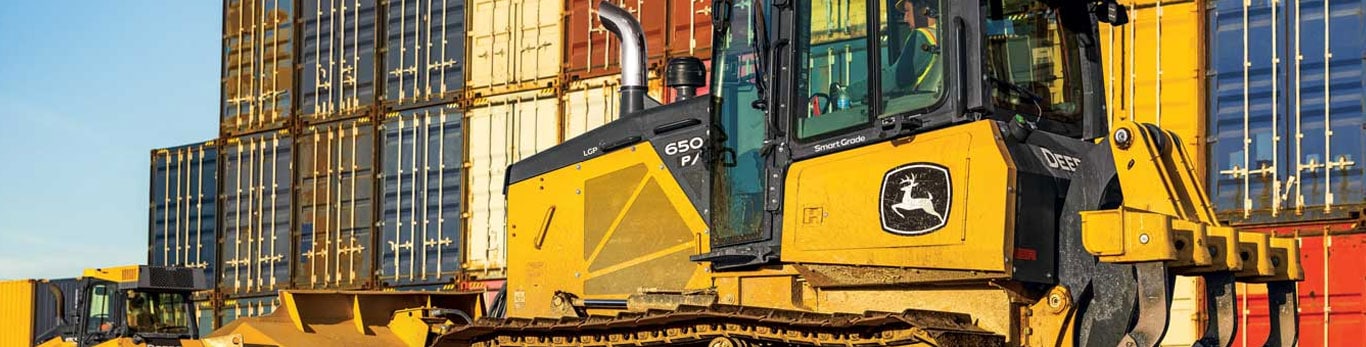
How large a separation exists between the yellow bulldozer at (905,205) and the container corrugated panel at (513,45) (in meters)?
13.9

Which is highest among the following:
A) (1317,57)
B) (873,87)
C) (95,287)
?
(1317,57)

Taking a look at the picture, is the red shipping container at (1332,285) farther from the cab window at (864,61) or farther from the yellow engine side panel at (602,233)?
the cab window at (864,61)

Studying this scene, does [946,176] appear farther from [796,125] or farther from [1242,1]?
[1242,1]

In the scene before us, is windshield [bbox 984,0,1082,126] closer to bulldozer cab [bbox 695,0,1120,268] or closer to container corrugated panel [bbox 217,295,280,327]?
bulldozer cab [bbox 695,0,1120,268]

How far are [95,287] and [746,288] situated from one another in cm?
1231

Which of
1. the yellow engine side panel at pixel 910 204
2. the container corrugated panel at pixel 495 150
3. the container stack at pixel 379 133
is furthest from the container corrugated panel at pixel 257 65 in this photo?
the yellow engine side panel at pixel 910 204

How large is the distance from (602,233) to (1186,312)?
885cm

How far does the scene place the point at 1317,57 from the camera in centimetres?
1733

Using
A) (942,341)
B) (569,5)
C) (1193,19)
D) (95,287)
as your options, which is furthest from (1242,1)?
(95,287)

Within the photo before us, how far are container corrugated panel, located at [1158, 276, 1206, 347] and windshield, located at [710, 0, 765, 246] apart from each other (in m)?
8.87

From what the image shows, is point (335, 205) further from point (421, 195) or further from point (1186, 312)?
point (1186, 312)

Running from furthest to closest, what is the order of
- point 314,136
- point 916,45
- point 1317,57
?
1. point 314,136
2. point 1317,57
3. point 916,45

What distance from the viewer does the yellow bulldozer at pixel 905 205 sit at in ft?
27.6

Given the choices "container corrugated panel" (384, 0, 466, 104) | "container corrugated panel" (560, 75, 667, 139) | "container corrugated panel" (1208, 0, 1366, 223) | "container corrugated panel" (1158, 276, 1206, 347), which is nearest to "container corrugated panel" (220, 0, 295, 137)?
"container corrugated panel" (384, 0, 466, 104)
